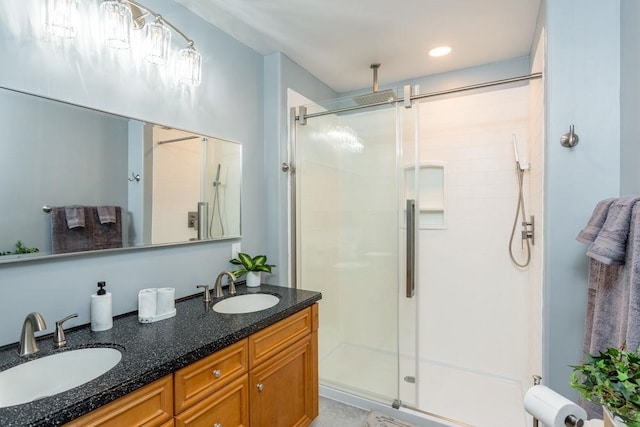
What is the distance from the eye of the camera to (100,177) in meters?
1.49

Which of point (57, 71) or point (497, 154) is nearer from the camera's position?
point (57, 71)

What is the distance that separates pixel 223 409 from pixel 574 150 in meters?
1.97

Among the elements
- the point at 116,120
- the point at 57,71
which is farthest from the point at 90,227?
the point at 57,71

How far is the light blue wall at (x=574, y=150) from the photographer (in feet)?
4.93

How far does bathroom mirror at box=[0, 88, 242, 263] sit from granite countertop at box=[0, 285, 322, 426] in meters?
0.37

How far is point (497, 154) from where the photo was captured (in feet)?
8.89

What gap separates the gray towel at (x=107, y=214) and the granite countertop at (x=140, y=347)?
0.47m

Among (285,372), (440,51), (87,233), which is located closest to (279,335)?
(285,372)

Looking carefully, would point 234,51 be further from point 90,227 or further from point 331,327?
point 331,327

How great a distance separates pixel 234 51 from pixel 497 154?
2209 mm

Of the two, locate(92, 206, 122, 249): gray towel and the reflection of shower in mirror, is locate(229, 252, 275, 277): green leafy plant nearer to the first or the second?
the reflection of shower in mirror

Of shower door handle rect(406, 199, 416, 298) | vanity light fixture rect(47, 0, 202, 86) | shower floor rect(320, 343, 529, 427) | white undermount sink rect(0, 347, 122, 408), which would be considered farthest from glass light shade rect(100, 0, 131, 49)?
shower floor rect(320, 343, 529, 427)

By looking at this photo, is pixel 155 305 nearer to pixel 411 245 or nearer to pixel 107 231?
pixel 107 231

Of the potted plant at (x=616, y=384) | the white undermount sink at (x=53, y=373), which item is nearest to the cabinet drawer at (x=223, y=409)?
the white undermount sink at (x=53, y=373)
